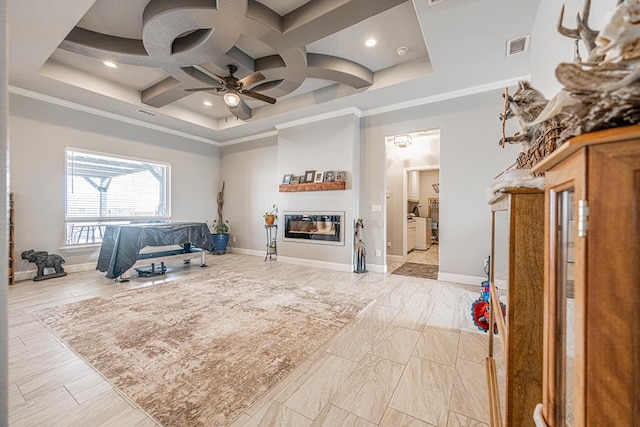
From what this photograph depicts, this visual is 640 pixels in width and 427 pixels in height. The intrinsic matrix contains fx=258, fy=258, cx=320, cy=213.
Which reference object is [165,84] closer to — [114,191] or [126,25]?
[126,25]

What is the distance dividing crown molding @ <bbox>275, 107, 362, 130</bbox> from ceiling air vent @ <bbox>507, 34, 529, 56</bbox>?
92.2 inches

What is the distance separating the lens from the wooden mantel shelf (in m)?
4.75

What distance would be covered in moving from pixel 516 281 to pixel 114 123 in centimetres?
667

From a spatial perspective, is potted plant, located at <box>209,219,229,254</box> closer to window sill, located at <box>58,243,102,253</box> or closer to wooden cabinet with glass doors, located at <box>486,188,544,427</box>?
window sill, located at <box>58,243,102,253</box>

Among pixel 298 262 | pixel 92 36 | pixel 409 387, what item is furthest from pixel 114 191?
pixel 409 387

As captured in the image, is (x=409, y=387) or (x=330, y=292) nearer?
(x=409, y=387)

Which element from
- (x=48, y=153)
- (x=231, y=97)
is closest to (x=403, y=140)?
(x=231, y=97)

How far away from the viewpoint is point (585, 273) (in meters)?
0.46

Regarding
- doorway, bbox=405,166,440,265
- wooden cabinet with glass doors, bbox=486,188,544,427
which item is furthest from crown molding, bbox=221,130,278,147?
wooden cabinet with glass doors, bbox=486,188,544,427

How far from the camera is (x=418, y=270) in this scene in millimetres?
4871

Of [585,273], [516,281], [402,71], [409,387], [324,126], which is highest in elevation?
[402,71]

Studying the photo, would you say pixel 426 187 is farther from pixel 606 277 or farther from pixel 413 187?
pixel 606 277

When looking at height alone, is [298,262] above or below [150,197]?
below

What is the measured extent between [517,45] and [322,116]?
3058 mm
